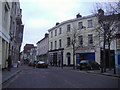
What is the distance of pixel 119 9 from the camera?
52.5 ft

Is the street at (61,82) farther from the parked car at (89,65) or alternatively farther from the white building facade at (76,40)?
the white building facade at (76,40)

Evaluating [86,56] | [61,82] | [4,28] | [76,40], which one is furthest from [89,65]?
[61,82]

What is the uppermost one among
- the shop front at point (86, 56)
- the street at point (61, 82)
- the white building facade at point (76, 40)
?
the white building facade at point (76, 40)

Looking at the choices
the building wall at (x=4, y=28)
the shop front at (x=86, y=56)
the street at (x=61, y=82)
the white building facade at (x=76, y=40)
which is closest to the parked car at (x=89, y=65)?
the white building facade at (x=76, y=40)

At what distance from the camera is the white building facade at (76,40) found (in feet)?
123

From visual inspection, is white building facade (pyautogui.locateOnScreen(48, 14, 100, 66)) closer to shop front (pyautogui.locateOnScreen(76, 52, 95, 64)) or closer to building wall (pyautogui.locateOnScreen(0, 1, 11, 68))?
shop front (pyautogui.locateOnScreen(76, 52, 95, 64))

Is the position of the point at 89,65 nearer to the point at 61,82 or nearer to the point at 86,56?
the point at 86,56

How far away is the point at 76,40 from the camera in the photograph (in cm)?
3947

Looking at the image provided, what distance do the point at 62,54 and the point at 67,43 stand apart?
10.3 feet

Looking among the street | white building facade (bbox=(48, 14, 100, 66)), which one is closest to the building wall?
the street

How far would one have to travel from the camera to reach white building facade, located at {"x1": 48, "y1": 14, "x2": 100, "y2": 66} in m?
37.3

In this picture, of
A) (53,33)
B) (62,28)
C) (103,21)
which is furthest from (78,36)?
(103,21)

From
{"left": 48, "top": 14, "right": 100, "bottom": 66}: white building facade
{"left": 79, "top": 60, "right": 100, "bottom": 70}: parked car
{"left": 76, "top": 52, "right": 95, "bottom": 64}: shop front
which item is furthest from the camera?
{"left": 76, "top": 52, "right": 95, "bottom": 64}: shop front

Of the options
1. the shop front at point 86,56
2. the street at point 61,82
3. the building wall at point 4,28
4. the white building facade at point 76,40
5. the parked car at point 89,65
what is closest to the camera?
the street at point 61,82
